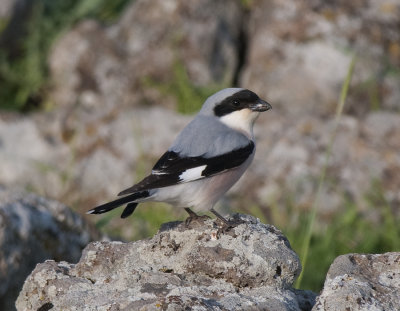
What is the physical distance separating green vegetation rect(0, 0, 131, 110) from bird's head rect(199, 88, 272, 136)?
4514 mm

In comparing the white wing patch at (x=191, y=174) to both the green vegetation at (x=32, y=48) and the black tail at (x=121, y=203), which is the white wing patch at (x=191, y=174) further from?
the green vegetation at (x=32, y=48)

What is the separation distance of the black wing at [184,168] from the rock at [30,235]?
95 centimetres

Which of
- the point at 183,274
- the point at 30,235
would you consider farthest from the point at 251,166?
the point at 183,274

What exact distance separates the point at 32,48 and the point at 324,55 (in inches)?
130

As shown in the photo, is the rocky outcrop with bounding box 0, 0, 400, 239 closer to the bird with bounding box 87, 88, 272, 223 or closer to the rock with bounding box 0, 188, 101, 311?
the rock with bounding box 0, 188, 101, 311

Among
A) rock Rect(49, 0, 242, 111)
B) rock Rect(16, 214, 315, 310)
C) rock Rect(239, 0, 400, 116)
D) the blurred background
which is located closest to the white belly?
rock Rect(16, 214, 315, 310)

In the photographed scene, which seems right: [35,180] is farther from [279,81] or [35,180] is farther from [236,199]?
[279,81]

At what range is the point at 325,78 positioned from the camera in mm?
8008

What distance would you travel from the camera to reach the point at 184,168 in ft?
13.4

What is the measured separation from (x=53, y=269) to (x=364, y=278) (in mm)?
1380

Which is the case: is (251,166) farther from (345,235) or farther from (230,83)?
(230,83)

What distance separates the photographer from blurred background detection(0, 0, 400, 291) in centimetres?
696

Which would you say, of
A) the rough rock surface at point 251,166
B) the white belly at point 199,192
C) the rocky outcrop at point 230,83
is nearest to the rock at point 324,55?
the rocky outcrop at point 230,83

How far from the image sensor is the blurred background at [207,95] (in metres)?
6.96
